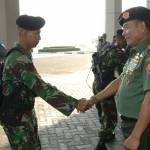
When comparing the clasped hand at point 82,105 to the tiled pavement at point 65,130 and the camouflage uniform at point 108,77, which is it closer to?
the camouflage uniform at point 108,77

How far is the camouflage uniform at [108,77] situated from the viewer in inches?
Result: 252

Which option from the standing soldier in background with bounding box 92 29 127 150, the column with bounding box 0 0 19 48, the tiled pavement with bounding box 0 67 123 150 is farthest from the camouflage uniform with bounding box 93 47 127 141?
the column with bounding box 0 0 19 48

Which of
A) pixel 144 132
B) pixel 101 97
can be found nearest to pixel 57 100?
pixel 101 97

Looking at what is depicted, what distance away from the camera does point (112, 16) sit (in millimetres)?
22406

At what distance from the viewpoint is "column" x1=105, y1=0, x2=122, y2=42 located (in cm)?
2216

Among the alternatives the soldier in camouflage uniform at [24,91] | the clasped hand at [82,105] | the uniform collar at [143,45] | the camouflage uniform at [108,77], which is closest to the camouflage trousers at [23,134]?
the soldier in camouflage uniform at [24,91]

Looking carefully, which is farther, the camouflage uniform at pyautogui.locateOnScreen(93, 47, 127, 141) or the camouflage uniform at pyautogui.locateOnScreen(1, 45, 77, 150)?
the camouflage uniform at pyautogui.locateOnScreen(93, 47, 127, 141)

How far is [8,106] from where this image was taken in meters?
4.19

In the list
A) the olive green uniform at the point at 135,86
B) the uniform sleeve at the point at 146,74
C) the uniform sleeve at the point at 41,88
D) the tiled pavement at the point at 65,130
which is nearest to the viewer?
the uniform sleeve at the point at 146,74

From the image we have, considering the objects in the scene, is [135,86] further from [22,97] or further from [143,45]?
[22,97]

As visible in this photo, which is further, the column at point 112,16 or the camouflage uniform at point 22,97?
the column at point 112,16

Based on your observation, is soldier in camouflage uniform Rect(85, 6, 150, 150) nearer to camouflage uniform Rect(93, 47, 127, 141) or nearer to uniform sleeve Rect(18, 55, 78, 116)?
uniform sleeve Rect(18, 55, 78, 116)

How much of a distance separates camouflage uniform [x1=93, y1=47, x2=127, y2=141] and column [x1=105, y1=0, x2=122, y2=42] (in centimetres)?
1562

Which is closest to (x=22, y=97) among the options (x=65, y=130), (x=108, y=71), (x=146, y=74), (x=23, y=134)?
(x=23, y=134)
